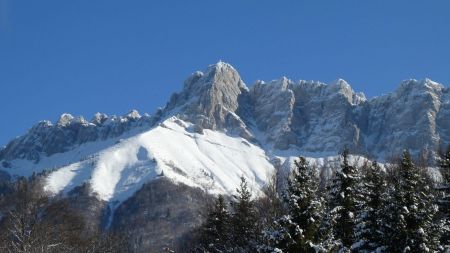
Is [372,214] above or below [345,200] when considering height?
below

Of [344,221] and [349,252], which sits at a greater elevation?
[344,221]

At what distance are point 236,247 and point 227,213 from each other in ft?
22.3

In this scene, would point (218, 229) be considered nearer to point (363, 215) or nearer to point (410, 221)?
point (363, 215)

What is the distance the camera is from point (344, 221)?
43219 mm

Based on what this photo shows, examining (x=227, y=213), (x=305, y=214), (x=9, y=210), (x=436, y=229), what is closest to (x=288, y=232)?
(x=305, y=214)

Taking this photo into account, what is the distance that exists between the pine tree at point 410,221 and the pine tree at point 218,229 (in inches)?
695

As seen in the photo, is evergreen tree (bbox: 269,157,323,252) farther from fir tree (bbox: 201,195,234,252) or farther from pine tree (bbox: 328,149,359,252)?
fir tree (bbox: 201,195,234,252)

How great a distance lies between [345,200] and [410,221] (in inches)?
289

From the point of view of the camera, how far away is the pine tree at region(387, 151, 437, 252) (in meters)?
35.5

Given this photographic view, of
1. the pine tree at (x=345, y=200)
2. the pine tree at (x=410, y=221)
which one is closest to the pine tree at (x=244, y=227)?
the pine tree at (x=345, y=200)

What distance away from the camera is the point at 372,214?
38.9 m

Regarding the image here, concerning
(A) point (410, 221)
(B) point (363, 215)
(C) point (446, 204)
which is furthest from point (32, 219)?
(C) point (446, 204)

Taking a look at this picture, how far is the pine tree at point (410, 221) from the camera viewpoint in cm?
3547

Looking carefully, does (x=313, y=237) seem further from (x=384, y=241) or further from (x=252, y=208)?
(x=252, y=208)
